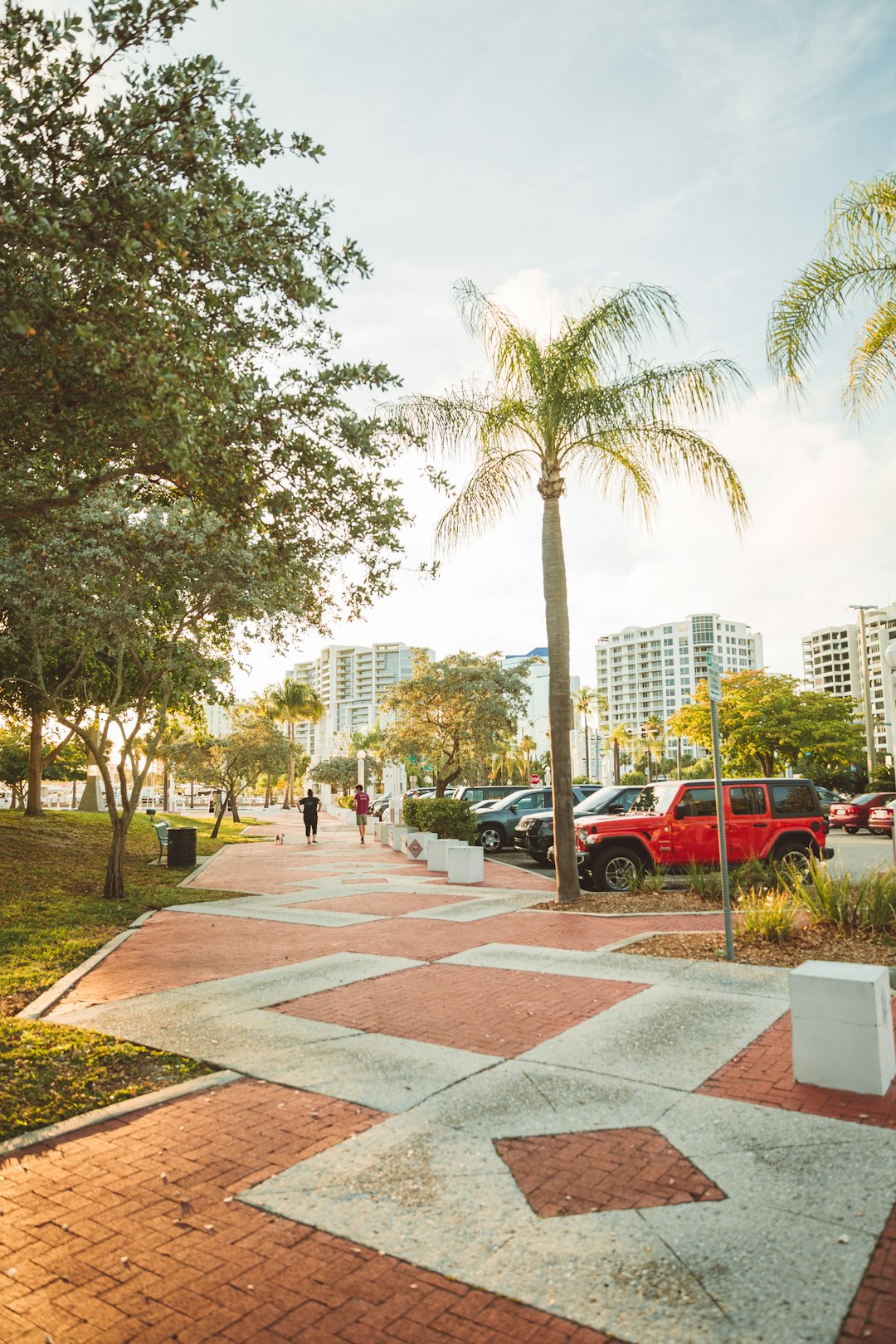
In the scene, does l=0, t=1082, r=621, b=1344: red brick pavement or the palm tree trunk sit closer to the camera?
l=0, t=1082, r=621, b=1344: red brick pavement

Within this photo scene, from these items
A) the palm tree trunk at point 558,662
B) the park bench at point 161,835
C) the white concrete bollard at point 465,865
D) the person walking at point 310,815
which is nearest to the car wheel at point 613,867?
the palm tree trunk at point 558,662

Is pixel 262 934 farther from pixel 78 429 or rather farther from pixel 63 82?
pixel 63 82

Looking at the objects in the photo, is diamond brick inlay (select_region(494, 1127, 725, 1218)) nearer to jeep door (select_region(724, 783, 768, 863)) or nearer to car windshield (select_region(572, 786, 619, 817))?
jeep door (select_region(724, 783, 768, 863))

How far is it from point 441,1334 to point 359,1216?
83 centimetres

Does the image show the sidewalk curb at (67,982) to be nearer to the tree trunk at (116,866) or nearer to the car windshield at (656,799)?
the tree trunk at (116,866)

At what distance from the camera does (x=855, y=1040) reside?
4.79m

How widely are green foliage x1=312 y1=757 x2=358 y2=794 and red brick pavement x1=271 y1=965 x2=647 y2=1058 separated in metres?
77.5

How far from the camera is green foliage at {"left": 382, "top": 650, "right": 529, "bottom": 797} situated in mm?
33812

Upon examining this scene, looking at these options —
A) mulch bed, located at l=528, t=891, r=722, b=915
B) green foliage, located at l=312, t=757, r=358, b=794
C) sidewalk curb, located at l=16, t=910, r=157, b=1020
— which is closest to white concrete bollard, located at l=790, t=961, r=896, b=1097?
sidewalk curb, located at l=16, t=910, r=157, b=1020

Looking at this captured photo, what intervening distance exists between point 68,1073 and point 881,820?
26966 millimetres

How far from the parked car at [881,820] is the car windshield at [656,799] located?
1507cm

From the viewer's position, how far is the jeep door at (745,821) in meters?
13.7

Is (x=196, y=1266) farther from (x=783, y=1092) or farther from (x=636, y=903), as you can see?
(x=636, y=903)

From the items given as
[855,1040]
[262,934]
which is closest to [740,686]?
[262,934]
